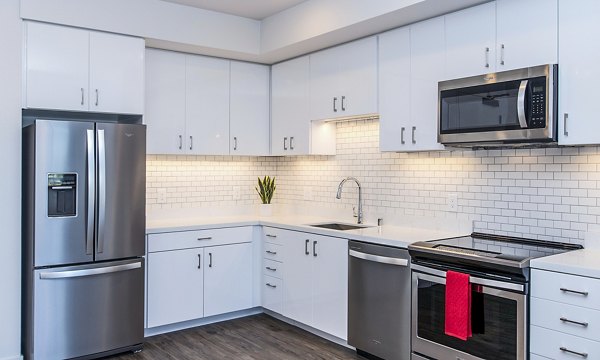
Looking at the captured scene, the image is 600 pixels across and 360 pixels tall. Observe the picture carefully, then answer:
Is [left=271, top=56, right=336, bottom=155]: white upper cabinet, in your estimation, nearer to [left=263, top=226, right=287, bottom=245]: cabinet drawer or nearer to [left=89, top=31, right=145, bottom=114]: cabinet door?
[left=263, top=226, right=287, bottom=245]: cabinet drawer

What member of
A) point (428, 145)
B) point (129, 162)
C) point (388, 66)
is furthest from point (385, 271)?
point (129, 162)

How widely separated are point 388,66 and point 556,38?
1216 millimetres

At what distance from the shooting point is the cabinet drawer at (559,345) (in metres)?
2.42

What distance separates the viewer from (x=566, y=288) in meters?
2.50

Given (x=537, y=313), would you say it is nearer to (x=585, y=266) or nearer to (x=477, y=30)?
(x=585, y=266)

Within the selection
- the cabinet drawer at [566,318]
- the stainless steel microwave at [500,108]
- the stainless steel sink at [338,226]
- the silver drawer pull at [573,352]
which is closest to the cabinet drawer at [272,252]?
the stainless steel sink at [338,226]

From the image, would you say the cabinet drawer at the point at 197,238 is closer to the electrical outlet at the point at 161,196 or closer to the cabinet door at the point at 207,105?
the electrical outlet at the point at 161,196

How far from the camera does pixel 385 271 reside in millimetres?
3441

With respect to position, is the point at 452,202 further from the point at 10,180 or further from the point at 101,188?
the point at 10,180

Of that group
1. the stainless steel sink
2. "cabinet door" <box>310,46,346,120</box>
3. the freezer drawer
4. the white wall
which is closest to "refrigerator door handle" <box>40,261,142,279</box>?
the freezer drawer

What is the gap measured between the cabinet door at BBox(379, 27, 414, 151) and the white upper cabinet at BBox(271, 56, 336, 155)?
2.94 ft

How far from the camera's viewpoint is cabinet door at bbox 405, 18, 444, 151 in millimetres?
3438

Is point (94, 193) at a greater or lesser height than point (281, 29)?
lesser

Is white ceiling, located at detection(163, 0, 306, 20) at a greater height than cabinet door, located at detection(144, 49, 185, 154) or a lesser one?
greater
